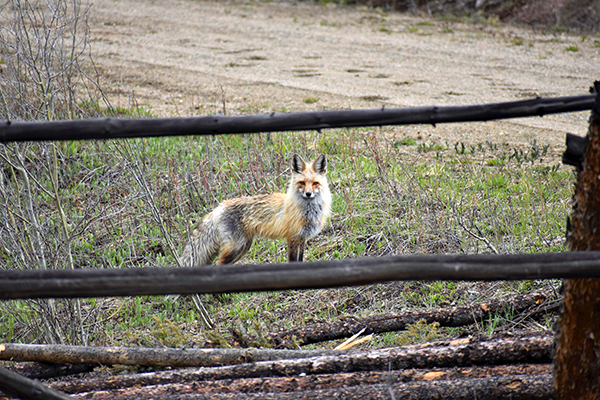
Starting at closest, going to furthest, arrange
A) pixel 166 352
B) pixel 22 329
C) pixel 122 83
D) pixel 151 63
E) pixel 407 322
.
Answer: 1. pixel 166 352
2. pixel 407 322
3. pixel 22 329
4. pixel 122 83
5. pixel 151 63

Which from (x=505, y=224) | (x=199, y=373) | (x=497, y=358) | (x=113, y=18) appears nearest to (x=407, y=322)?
(x=497, y=358)

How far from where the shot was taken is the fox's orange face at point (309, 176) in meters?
6.23

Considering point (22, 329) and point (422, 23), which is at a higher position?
point (422, 23)

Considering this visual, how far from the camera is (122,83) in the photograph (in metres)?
11.9

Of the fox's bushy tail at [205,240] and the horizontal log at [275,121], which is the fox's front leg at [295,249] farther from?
the horizontal log at [275,121]

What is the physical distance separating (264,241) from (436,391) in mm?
4862

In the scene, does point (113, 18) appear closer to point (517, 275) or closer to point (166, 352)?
point (166, 352)

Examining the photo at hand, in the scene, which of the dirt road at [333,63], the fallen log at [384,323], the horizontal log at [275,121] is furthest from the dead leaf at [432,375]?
the dirt road at [333,63]

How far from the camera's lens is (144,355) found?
3.38 m

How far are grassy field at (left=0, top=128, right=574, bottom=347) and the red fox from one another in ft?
1.11

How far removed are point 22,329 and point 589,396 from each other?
5130 millimetres

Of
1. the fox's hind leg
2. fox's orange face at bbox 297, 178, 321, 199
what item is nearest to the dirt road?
the fox's hind leg

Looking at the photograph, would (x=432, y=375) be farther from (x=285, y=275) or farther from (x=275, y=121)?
(x=275, y=121)

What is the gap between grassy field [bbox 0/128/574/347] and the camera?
15.3 ft
